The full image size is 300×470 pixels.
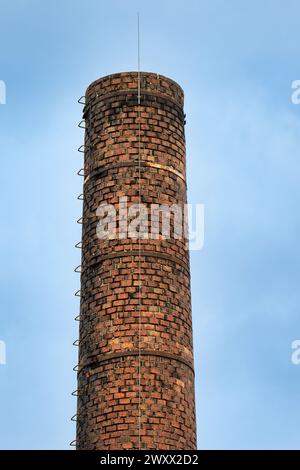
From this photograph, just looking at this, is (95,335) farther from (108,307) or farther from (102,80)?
(102,80)

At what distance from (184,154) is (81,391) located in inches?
179

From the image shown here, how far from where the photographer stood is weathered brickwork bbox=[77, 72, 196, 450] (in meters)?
17.4

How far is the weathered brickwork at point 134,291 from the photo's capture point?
17.4 m

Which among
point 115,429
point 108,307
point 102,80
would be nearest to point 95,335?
point 108,307

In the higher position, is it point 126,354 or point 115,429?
point 126,354

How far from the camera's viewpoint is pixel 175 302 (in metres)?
18.3

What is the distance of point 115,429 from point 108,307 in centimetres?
199

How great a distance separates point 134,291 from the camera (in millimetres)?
18000
